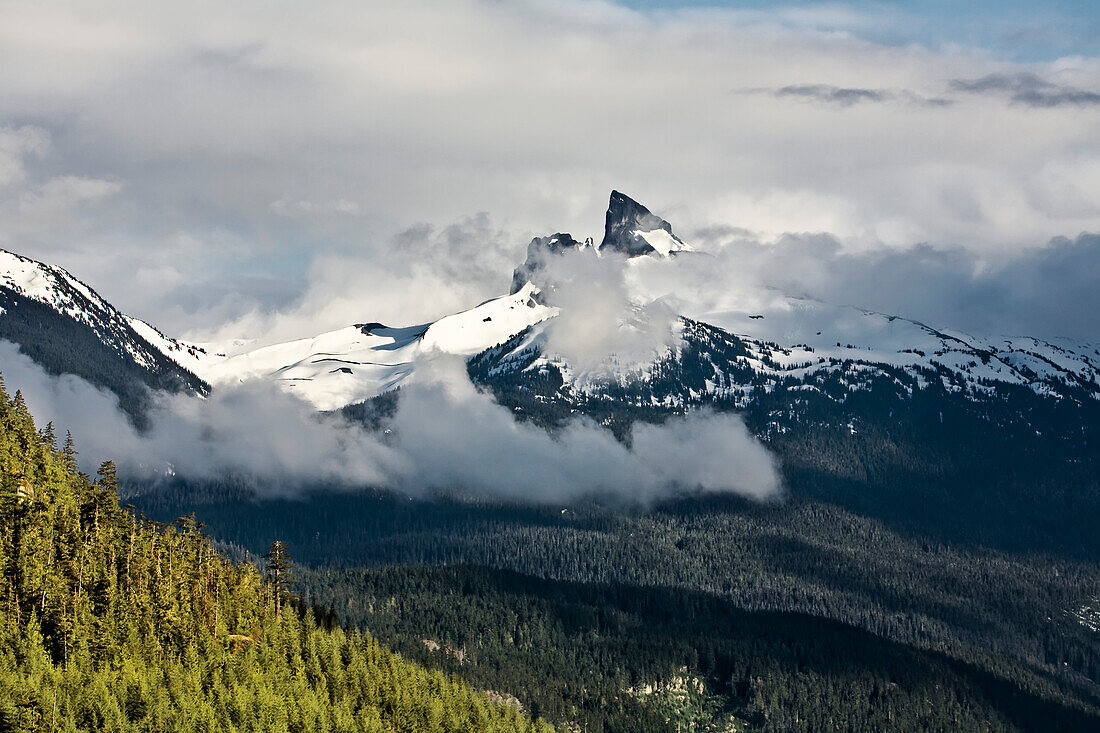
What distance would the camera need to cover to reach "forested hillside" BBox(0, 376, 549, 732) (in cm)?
14888

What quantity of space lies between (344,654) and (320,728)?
31.4m

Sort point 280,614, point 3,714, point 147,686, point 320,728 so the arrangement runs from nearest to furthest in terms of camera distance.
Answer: point 3,714
point 147,686
point 320,728
point 280,614

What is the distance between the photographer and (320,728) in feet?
546

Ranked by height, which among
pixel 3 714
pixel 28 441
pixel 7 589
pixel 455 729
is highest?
pixel 28 441

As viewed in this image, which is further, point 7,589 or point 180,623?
point 180,623

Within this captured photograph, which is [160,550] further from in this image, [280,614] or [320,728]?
[320,728]

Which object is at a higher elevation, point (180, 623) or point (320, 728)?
point (180, 623)

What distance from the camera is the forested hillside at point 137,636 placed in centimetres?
14888

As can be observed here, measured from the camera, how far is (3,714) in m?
137

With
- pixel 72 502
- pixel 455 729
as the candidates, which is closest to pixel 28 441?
pixel 72 502

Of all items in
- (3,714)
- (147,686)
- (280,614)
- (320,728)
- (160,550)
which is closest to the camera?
(3,714)

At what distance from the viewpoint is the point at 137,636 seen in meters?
164

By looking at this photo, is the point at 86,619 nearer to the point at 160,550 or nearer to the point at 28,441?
the point at 160,550

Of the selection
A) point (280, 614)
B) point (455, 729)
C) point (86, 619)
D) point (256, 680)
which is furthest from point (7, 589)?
point (455, 729)
